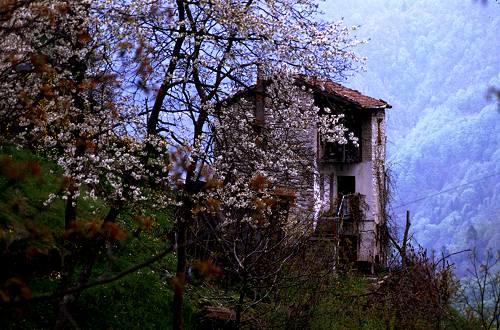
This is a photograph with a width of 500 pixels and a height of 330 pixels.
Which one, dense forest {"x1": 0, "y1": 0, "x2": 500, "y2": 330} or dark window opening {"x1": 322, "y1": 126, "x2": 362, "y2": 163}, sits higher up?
dark window opening {"x1": 322, "y1": 126, "x2": 362, "y2": 163}

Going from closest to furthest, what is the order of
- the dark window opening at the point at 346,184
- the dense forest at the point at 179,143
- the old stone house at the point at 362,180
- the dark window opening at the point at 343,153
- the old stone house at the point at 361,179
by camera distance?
the dense forest at the point at 179,143 < the old stone house at the point at 361,179 < the old stone house at the point at 362,180 < the dark window opening at the point at 343,153 < the dark window opening at the point at 346,184

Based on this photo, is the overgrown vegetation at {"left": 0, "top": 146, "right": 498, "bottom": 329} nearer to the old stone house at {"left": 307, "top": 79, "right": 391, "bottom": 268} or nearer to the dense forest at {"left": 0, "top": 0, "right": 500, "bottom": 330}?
the dense forest at {"left": 0, "top": 0, "right": 500, "bottom": 330}

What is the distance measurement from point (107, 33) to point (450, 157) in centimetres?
9106

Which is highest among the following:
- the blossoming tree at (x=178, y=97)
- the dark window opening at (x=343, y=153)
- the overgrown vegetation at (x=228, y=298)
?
the dark window opening at (x=343, y=153)

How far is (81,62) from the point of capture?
31.8ft

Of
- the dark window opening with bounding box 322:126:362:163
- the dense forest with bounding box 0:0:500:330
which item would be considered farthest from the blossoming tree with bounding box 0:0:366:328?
the dark window opening with bounding box 322:126:362:163

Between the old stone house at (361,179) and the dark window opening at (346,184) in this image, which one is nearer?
the old stone house at (361,179)

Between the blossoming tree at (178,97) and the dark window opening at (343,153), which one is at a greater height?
the dark window opening at (343,153)

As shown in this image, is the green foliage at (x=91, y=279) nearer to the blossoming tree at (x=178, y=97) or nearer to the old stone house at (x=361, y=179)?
the blossoming tree at (x=178, y=97)

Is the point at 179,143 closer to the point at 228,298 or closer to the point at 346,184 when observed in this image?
the point at 228,298

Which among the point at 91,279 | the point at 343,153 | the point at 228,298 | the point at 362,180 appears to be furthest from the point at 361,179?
the point at 91,279

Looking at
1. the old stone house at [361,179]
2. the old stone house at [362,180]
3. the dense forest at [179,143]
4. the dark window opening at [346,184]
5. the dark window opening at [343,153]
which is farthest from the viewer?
the dark window opening at [346,184]

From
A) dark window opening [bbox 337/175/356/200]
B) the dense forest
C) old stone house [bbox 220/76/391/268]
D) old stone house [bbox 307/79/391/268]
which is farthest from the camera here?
dark window opening [bbox 337/175/356/200]

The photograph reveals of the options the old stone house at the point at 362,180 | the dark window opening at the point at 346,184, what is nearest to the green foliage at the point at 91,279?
the old stone house at the point at 362,180
